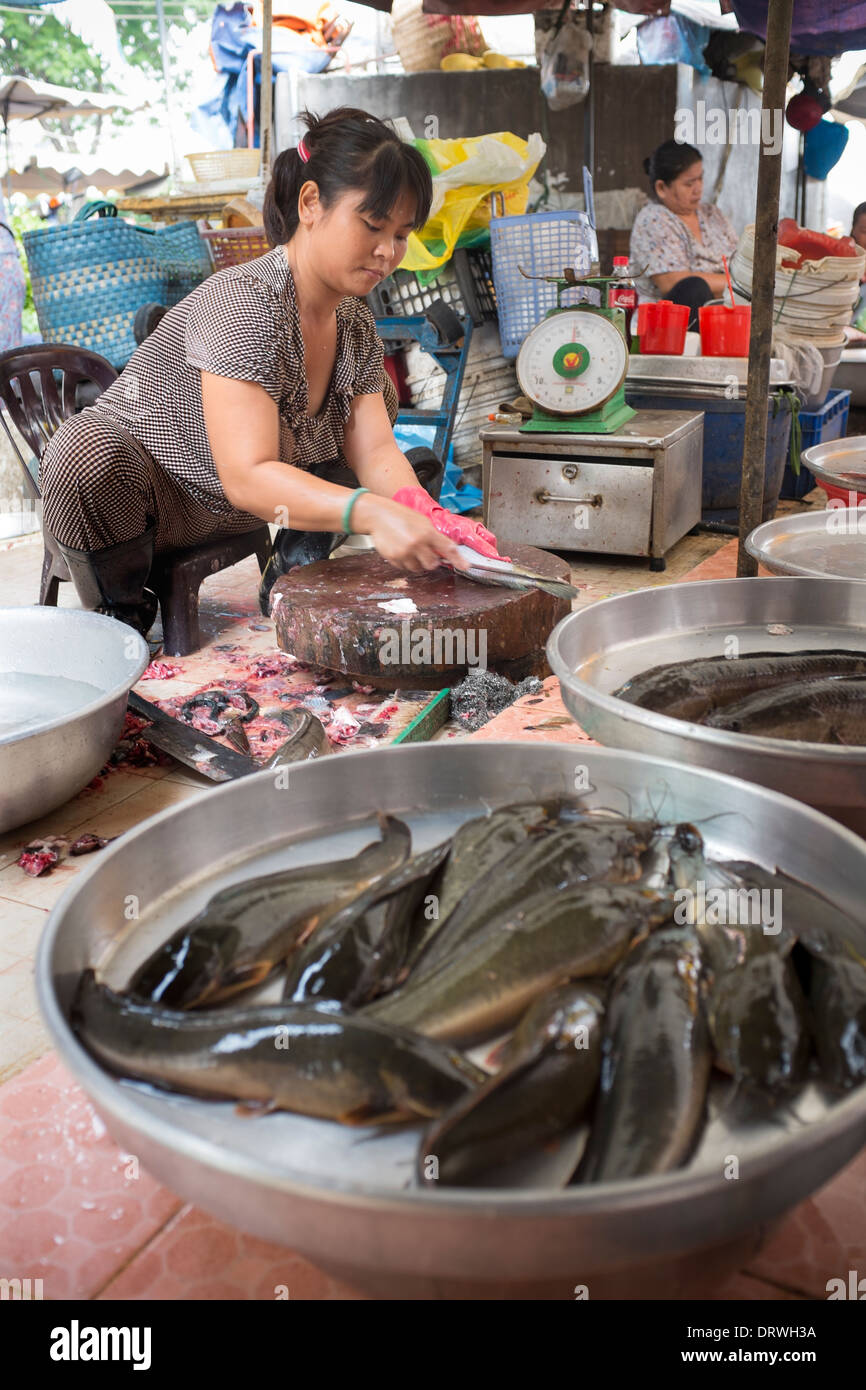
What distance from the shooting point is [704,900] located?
111 cm

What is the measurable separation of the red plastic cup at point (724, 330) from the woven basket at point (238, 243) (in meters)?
2.45

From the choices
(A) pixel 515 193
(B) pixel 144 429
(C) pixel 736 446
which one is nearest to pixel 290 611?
(B) pixel 144 429

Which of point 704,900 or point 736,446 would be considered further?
point 736,446

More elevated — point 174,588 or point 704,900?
point 704,900

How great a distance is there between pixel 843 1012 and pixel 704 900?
0.20 meters

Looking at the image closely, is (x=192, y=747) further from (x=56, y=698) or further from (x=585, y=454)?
(x=585, y=454)

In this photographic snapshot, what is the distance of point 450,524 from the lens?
3250mm

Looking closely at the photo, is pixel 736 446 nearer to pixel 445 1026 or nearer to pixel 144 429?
pixel 144 429

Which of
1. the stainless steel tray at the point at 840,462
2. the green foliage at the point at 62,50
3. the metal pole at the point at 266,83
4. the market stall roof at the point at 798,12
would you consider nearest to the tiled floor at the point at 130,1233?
the stainless steel tray at the point at 840,462

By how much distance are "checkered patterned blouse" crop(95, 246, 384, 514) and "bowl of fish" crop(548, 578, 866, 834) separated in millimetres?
1941

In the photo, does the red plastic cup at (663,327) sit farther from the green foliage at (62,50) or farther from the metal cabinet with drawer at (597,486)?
the green foliage at (62,50)

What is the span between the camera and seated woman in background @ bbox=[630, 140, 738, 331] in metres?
6.91

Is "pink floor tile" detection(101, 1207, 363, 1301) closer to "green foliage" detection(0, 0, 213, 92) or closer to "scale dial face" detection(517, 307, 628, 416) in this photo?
"scale dial face" detection(517, 307, 628, 416)
